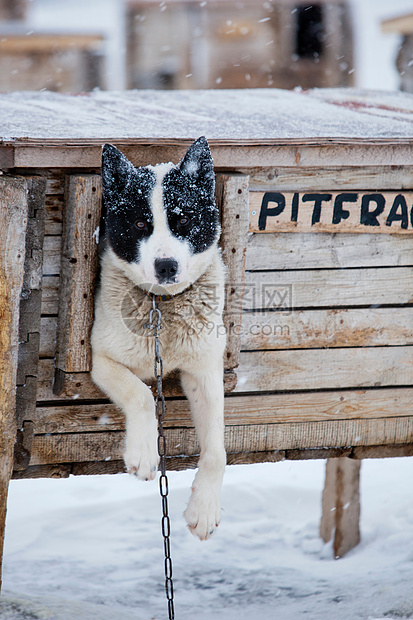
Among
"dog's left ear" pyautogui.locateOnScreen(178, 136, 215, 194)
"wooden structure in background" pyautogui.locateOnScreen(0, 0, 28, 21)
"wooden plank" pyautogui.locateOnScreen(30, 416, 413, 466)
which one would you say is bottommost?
"wooden plank" pyautogui.locateOnScreen(30, 416, 413, 466)

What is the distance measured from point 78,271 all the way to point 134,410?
601 mm

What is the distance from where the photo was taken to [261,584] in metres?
3.98

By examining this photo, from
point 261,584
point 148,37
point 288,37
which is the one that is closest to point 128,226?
point 261,584

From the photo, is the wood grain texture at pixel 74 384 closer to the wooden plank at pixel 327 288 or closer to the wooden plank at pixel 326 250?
the wooden plank at pixel 327 288

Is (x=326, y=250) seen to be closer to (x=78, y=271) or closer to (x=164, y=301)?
(x=164, y=301)

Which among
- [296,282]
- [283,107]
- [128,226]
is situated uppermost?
[283,107]

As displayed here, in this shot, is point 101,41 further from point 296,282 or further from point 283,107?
point 296,282

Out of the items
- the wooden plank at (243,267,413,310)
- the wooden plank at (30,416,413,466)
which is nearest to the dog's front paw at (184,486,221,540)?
the wooden plank at (30,416,413,466)

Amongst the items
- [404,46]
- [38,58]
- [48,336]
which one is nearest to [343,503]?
[48,336]

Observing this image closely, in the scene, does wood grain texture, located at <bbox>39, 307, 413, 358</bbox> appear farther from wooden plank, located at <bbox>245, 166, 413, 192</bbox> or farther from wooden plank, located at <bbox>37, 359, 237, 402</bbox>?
wooden plank, located at <bbox>245, 166, 413, 192</bbox>

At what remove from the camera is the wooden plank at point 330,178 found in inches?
114

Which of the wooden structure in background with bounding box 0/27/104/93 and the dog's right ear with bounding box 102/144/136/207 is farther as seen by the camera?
the wooden structure in background with bounding box 0/27/104/93

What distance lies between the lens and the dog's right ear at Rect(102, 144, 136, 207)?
7.90 feet

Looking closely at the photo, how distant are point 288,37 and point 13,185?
1009 cm
